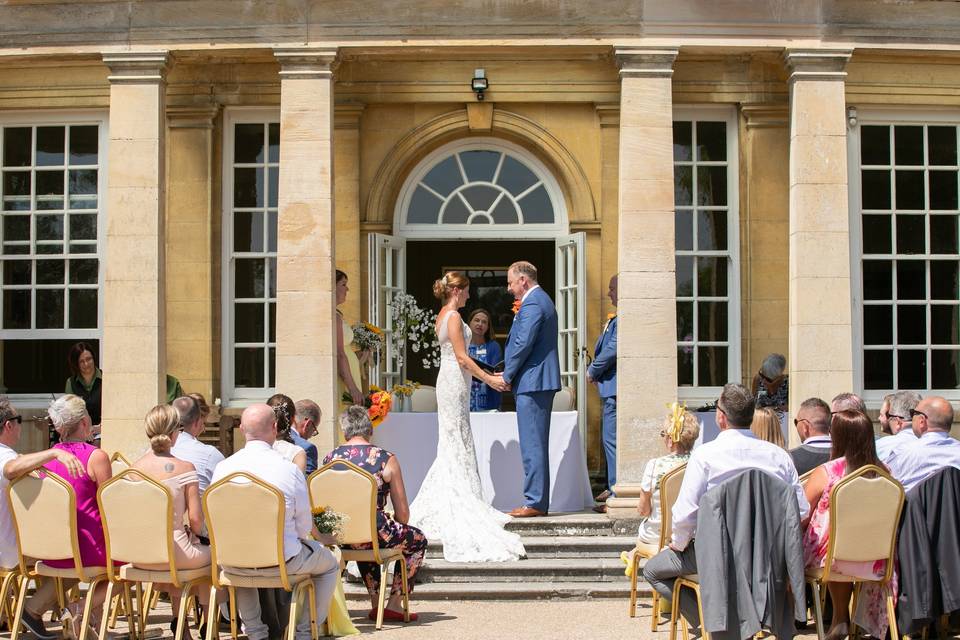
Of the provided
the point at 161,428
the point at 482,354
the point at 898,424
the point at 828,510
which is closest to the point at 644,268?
the point at 482,354

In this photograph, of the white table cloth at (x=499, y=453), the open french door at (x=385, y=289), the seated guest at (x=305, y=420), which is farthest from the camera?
the open french door at (x=385, y=289)

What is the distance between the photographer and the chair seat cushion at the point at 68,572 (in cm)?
709

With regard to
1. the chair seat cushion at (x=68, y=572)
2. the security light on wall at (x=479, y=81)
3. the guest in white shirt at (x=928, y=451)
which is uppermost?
the security light on wall at (x=479, y=81)

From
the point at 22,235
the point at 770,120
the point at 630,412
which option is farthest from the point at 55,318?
the point at 770,120

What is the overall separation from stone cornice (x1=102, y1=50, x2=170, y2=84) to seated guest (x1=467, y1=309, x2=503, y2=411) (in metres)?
3.36

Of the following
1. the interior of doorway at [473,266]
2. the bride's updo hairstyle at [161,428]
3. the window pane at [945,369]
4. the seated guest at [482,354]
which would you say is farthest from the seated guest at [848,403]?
the interior of doorway at [473,266]

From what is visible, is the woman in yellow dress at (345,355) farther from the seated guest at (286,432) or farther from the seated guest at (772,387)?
the seated guest at (772,387)

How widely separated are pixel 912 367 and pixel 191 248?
6.72 meters

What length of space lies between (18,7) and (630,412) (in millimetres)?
5993

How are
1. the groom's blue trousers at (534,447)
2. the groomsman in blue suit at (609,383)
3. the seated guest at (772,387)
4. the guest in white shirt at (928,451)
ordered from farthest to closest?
the seated guest at (772,387) → the groomsman in blue suit at (609,383) → the groom's blue trousers at (534,447) → the guest in white shirt at (928,451)

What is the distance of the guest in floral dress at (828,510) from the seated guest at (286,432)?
9.32ft

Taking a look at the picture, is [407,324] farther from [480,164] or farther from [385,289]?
[480,164]

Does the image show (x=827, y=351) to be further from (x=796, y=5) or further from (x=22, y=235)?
(x=22, y=235)

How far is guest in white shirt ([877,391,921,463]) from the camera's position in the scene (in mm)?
7777
